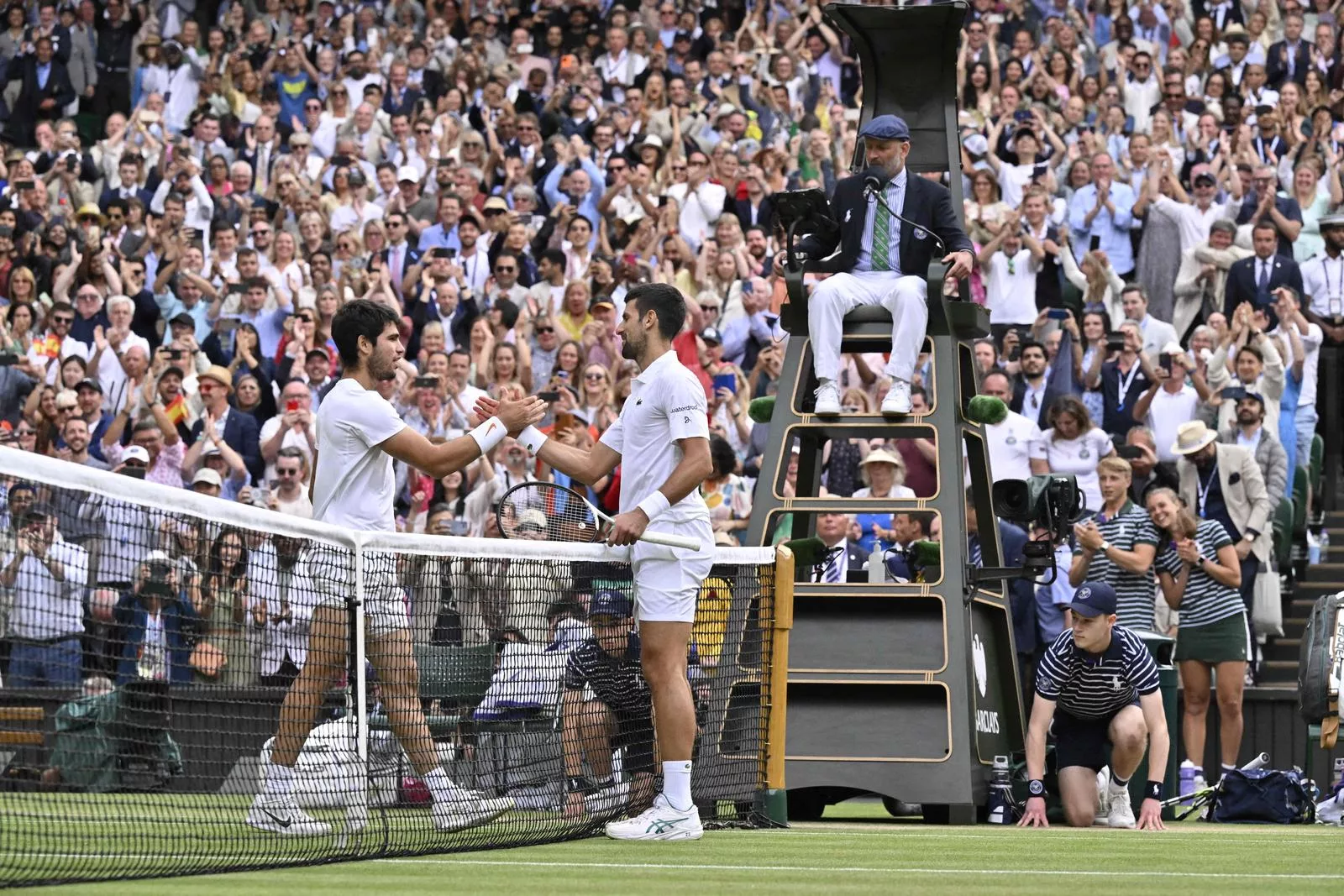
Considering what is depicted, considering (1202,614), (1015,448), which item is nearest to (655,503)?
(1202,614)

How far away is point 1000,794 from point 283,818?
5.03 metres

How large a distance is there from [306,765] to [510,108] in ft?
52.7

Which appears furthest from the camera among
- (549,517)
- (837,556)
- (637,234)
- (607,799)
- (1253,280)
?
(637,234)

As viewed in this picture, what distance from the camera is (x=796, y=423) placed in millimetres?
13023

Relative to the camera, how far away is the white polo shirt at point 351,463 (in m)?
9.41

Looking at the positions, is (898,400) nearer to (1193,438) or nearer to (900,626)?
(900,626)

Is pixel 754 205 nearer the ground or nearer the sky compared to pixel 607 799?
nearer the sky

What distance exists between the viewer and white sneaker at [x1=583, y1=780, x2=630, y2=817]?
1010cm

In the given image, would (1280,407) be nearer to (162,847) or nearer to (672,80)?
(672,80)

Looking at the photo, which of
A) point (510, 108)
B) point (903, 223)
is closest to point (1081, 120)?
point (510, 108)

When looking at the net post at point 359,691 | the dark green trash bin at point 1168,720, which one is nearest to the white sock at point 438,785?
the net post at point 359,691

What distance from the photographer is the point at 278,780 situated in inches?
354

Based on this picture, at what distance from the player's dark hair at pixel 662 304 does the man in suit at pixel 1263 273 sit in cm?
1101

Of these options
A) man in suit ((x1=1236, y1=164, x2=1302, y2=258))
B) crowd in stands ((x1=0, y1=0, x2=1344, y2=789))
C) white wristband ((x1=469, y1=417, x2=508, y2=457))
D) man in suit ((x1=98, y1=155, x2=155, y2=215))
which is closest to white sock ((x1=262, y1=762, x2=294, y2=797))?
white wristband ((x1=469, y1=417, x2=508, y2=457))
